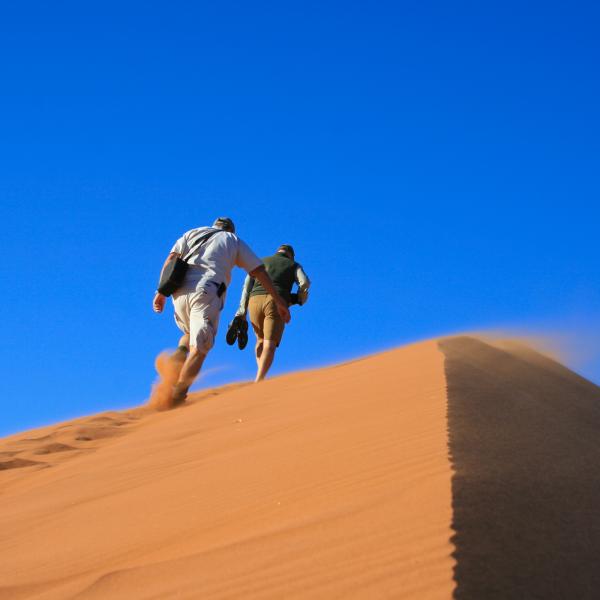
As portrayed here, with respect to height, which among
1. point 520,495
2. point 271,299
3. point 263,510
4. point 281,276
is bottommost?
point 520,495

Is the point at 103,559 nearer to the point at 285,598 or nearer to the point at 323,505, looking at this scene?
the point at 323,505

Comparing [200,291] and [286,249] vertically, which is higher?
[286,249]

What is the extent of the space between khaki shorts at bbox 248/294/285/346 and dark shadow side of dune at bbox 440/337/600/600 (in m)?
4.82

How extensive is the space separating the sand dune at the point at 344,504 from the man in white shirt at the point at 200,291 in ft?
8.11

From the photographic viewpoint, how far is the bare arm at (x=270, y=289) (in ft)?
29.7

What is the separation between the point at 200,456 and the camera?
477 centimetres

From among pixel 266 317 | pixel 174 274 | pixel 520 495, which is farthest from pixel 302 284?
pixel 520 495

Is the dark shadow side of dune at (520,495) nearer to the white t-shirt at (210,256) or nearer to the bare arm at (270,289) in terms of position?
the white t-shirt at (210,256)

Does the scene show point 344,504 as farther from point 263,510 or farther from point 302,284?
point 302,284

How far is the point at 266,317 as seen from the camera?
988cm

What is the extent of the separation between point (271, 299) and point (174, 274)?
164 cm

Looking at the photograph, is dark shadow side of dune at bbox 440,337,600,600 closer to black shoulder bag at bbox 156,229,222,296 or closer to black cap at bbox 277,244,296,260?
black shoulder bag at bbox 156,229,222,296

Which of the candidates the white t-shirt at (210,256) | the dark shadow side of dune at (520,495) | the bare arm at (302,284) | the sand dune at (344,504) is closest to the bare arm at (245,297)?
the bare arm at (302,284)

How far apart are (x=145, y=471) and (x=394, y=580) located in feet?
9.35
